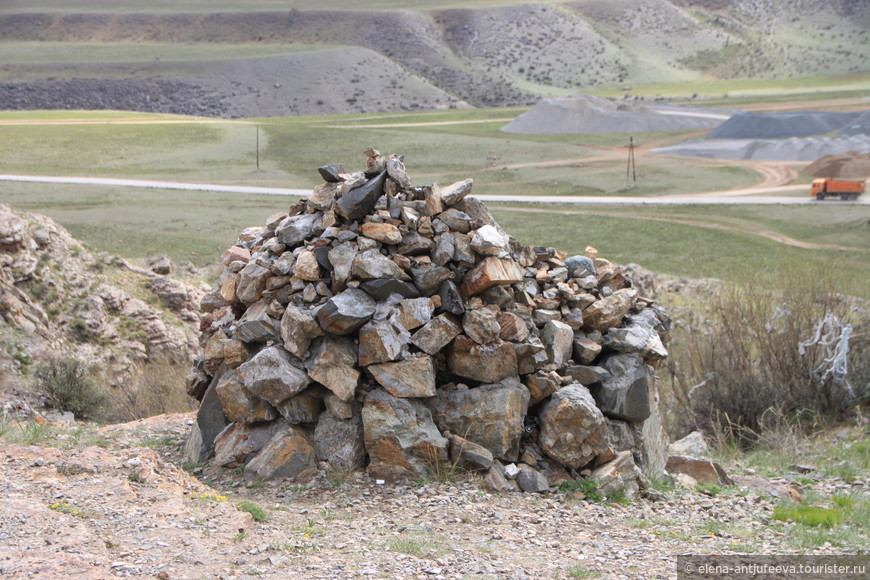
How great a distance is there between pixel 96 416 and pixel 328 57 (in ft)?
285

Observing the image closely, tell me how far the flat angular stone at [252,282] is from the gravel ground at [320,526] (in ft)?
6.42

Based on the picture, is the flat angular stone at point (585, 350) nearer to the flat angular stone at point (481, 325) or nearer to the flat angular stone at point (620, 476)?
the flat angular stone at point (620, 476)

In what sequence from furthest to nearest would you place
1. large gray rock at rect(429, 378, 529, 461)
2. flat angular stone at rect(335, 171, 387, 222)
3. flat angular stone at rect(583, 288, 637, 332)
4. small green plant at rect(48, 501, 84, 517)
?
1. flat angular stone at rect(583, 288, 637, 332)
2. flat angular stone at rect(335, 171, 387, 222)
3. large gray rock at rect(429, 378, 529, 461)
4. small green plant at rect(48, 501, 84, 517)

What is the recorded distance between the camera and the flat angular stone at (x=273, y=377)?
8484mm

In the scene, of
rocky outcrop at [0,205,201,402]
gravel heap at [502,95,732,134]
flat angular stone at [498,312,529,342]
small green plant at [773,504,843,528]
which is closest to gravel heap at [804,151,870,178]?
gravel heap at [502,95,732,134]

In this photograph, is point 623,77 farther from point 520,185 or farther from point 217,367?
point 217,367

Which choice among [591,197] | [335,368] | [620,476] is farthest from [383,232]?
[591,197]

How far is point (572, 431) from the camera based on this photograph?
8.87 meters

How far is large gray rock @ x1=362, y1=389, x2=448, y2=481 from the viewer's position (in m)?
8.42

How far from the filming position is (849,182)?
40.6 m

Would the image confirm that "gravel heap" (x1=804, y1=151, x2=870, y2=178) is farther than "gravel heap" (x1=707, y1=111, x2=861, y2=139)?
No

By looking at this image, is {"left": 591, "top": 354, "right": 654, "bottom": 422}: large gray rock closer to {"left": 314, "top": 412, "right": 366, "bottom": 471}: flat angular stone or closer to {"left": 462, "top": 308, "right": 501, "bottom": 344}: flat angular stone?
{"left": 462, "top": 308, "right": 501, "bottom": 344}: flat angular stone

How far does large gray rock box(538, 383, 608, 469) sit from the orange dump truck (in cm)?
3677

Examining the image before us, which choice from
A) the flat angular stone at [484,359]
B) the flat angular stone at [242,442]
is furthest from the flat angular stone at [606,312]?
the flat angular stone at [242,442]
